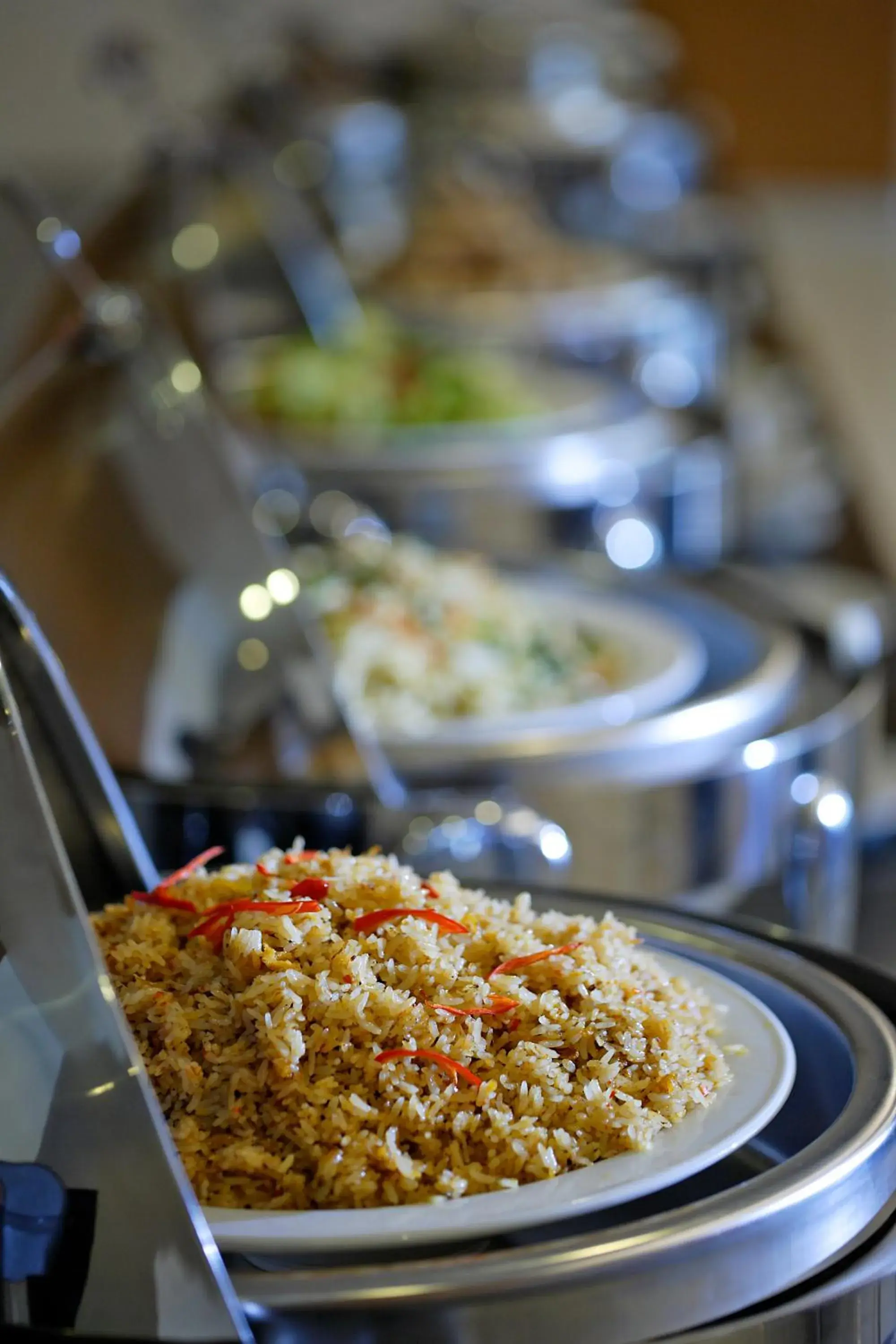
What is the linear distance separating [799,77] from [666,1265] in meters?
6.55

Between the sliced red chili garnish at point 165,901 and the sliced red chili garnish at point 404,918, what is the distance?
8 centimetres

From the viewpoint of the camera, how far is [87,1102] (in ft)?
2.31

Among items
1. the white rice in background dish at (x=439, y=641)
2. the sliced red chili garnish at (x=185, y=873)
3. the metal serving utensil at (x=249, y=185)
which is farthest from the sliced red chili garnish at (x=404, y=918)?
the metal serving utensil at (x=249, y=185)

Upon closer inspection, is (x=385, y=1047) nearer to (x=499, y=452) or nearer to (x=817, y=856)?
(x=817, y=856)

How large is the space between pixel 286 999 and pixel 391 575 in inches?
42.7

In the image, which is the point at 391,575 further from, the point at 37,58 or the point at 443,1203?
the point at 37,58

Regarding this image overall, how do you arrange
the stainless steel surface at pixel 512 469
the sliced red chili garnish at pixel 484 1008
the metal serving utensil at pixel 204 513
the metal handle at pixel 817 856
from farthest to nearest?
the stainless steel surface at pixel 512 469
the metal handle at pixel 817 856
the metal serving utensil at pixel 204 513
the sliced red chili garnish at pixel 484 1008

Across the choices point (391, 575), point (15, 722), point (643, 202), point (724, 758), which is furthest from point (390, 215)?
point (15, 722)

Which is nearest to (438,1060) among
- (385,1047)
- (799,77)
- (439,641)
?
(385,1047)

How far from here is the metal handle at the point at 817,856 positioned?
5.14 ft

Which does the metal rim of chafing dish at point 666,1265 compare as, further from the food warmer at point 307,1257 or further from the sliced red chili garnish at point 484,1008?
the sliced red chili garnish at point 484,1008

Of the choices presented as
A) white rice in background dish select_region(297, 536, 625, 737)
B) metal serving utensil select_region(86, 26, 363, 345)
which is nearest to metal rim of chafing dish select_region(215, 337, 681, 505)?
metal serving utensil select_region(86, 26, 363, 345)

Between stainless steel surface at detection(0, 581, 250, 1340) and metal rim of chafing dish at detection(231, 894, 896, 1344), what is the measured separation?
0.09 ft

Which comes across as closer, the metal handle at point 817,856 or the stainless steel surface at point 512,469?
the metal handle at point 817,856
